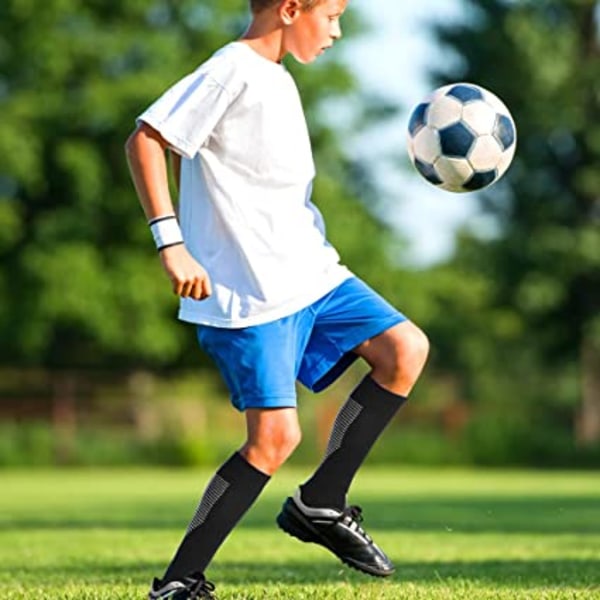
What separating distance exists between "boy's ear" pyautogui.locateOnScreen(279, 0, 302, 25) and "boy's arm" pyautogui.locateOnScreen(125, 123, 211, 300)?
578 mm

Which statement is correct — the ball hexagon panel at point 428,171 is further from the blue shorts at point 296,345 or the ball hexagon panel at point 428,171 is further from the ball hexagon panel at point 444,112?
the blue shorts at point 296,345

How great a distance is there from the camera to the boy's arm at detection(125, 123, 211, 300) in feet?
15.9

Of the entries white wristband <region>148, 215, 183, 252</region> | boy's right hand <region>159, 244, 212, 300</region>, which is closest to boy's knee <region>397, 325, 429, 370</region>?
boy's right hand <region>159, 244, 212, 300</region>

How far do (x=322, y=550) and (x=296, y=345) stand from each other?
4.26m

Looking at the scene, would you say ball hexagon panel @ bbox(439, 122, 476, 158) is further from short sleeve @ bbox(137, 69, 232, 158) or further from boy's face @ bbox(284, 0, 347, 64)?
short sleeve @ bbox(137, 69, 232, 158)

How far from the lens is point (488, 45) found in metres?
40.0

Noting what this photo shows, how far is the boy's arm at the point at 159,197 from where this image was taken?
4840 mm

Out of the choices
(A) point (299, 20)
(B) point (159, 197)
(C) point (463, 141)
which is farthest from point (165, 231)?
(C) point (463, 141)

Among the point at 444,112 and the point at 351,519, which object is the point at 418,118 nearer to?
the point at 444,112

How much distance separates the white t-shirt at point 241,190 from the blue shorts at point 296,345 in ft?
→ 0.17

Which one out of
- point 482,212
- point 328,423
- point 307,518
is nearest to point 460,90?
point 307,518

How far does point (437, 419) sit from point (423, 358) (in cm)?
2753

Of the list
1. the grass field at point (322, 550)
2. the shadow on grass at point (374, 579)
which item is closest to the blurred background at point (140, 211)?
the grass field at point (322, 550)

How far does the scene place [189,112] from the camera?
5.04m
